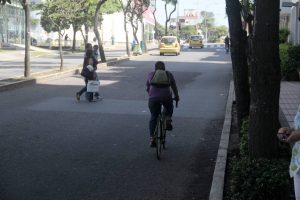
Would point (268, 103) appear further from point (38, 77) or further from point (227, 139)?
point (38, 77)

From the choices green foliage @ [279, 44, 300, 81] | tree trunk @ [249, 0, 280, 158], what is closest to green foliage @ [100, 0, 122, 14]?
green foliage @ [279, 44, 300, 81]

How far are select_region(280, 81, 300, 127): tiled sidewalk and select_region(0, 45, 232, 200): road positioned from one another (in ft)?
4.84

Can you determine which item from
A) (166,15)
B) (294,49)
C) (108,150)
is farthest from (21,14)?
(108,150)

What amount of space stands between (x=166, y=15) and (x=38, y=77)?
4822cm

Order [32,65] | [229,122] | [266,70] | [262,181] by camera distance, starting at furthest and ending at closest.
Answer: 1. [32,65]
2. [229,122]
3. [266,70]
4. [262,181]

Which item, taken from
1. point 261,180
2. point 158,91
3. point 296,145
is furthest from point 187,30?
point 296,145

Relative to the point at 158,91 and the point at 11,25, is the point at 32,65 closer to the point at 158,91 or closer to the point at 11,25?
the point at 158,91

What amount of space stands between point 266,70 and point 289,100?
9.76 meters

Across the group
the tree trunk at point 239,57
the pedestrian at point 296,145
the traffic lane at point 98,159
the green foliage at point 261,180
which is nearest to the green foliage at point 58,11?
the traffic lane at point 98,159

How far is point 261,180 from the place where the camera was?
16.8 ft

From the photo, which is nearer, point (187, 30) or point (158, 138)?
point (158, 138)

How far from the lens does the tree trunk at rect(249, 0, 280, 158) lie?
17.7 feet

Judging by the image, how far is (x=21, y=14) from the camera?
6781 centimetres

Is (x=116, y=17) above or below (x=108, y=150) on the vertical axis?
above
